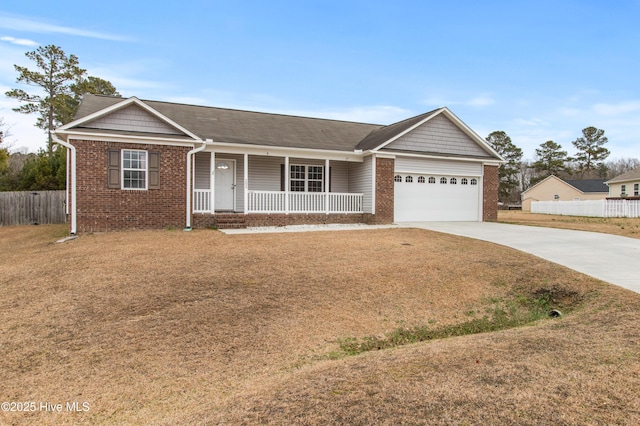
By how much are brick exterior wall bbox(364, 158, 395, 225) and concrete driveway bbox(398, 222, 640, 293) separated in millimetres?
2887

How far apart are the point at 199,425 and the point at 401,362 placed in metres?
2.07

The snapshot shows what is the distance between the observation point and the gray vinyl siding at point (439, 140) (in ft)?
56.1

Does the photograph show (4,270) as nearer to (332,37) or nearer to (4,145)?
(332,37)

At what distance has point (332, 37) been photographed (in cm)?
1766

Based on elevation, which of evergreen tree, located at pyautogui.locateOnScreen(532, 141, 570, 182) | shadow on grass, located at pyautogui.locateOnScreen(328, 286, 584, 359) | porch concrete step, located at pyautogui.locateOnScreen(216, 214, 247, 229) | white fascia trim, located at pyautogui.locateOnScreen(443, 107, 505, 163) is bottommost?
shadow on grass, located at pyautogui.locateOnScreen(328, 286, 584, 359)

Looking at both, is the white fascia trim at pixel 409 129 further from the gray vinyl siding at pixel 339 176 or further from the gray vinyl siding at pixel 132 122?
the gray vinyl siding at pixel 132 122

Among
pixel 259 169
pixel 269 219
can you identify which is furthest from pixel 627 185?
pixel 269 219

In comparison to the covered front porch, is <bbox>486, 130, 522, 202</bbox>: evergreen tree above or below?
above

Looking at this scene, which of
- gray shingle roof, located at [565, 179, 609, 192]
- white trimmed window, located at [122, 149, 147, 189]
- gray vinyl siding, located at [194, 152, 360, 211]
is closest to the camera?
white trimmed window, located at [122, 149, 147, 189]

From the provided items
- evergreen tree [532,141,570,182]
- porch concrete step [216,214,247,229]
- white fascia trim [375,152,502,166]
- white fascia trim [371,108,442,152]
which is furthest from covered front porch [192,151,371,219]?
evergreen tree [532,141,570,182]

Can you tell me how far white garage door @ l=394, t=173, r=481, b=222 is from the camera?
685 inches

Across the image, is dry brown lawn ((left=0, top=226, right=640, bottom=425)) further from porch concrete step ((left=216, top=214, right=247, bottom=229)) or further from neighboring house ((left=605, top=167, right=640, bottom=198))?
neighboring house ((left=605, top=167, right=640, bottom=198))

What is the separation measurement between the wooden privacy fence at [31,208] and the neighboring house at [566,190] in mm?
45938

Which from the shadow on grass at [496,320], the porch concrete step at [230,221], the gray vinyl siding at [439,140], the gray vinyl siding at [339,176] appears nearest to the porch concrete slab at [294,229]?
the porch concrete step at [230,221]
